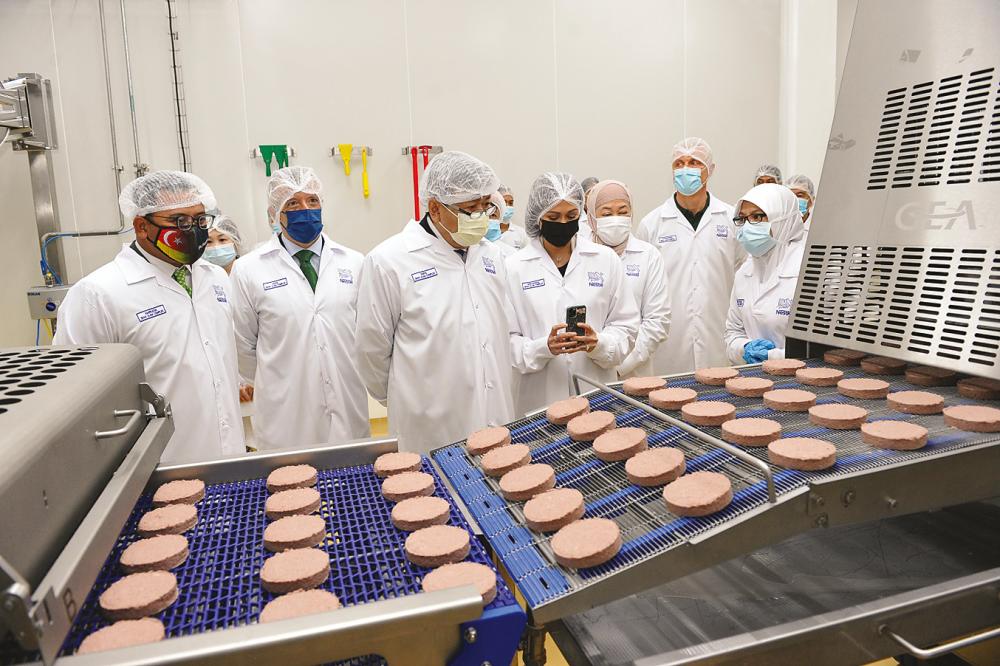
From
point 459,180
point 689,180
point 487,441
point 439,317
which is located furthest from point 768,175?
point 487,441

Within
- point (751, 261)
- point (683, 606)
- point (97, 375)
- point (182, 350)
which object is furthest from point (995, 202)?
point (182, 350)

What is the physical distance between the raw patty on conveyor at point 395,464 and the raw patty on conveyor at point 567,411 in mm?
344

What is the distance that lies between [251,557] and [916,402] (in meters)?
1.30

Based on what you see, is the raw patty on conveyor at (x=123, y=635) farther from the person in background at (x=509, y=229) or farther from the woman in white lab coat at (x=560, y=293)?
the person in background at (x=509, y=229)

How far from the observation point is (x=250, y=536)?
47.9 inches

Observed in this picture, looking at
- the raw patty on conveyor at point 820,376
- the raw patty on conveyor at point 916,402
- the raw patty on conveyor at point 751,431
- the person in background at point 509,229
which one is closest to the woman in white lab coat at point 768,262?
the raw patty on conveyor at point 820,376

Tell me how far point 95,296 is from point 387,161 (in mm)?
3243

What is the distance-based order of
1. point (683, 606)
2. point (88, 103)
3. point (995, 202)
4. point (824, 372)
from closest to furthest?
point (683, 606), point (995, 202), point (824, 372), point (88, 103)

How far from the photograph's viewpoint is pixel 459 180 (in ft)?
7.72

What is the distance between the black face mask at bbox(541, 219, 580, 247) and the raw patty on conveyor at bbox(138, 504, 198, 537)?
196 cm

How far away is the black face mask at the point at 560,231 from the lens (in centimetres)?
287

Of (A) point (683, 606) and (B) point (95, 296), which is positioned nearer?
(A) point (683, 606)

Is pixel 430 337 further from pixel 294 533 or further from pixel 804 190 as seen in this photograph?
pixel 804 190

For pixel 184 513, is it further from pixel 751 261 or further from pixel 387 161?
pixel 387 161
